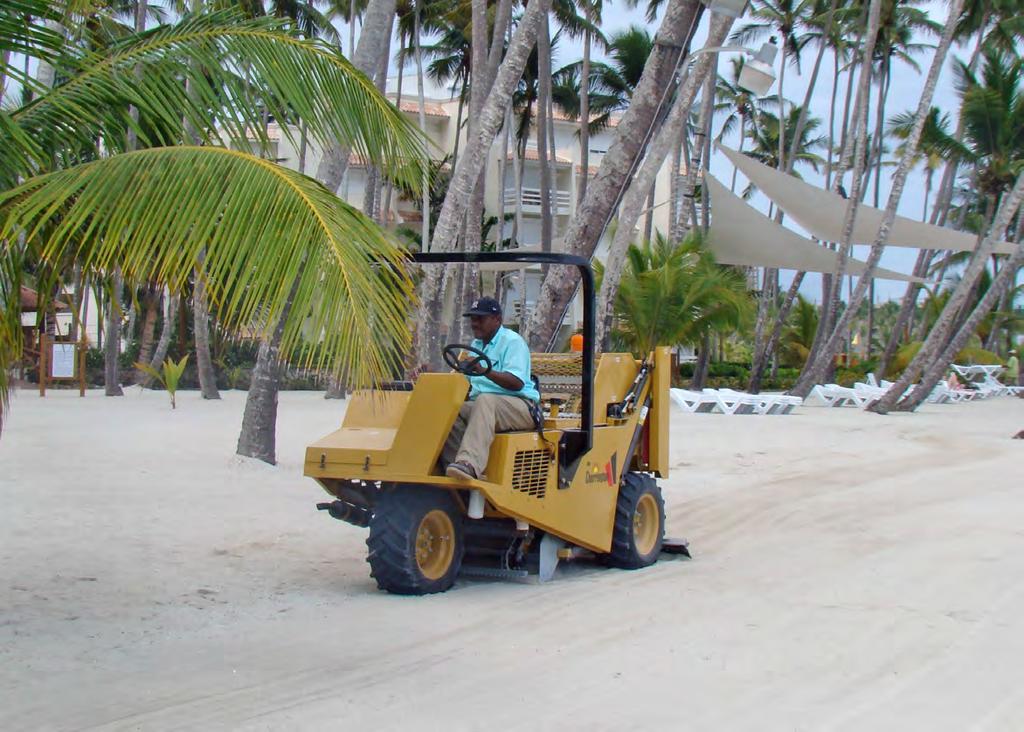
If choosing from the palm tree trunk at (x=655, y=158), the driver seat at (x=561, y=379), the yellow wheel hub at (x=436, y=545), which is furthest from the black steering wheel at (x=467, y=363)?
the palm tree trunk at (x=655, y=158)

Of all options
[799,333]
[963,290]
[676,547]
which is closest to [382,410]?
[676,547]

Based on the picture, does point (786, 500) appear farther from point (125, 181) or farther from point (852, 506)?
point (125, 181)

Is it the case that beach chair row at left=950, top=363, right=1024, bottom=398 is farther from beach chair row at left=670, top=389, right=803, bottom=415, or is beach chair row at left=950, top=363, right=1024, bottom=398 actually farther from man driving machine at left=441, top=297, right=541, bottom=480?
man driving machine at left=441, top=297, right=541, bottom=480

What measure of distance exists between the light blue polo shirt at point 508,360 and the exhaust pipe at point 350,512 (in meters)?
1.00

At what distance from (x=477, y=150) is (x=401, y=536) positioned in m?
8.21

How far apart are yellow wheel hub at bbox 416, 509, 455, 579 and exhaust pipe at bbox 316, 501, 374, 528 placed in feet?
1.73

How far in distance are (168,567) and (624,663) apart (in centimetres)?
351

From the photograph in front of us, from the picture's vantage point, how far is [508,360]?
7.00 metres

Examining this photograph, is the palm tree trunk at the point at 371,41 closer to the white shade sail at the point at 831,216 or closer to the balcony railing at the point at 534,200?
the white shade sail at the point at 831,216

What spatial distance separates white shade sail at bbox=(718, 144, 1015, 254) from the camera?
24.6 metres

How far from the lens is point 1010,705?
186 inches

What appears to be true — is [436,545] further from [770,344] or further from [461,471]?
[770,344]

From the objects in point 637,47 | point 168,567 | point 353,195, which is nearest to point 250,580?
point 168,567

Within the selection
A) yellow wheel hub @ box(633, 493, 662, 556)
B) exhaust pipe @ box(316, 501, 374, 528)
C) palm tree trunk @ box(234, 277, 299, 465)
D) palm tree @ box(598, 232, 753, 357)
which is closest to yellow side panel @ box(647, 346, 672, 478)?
yellow wheel hub @ box(633, 493, 662, 556)
